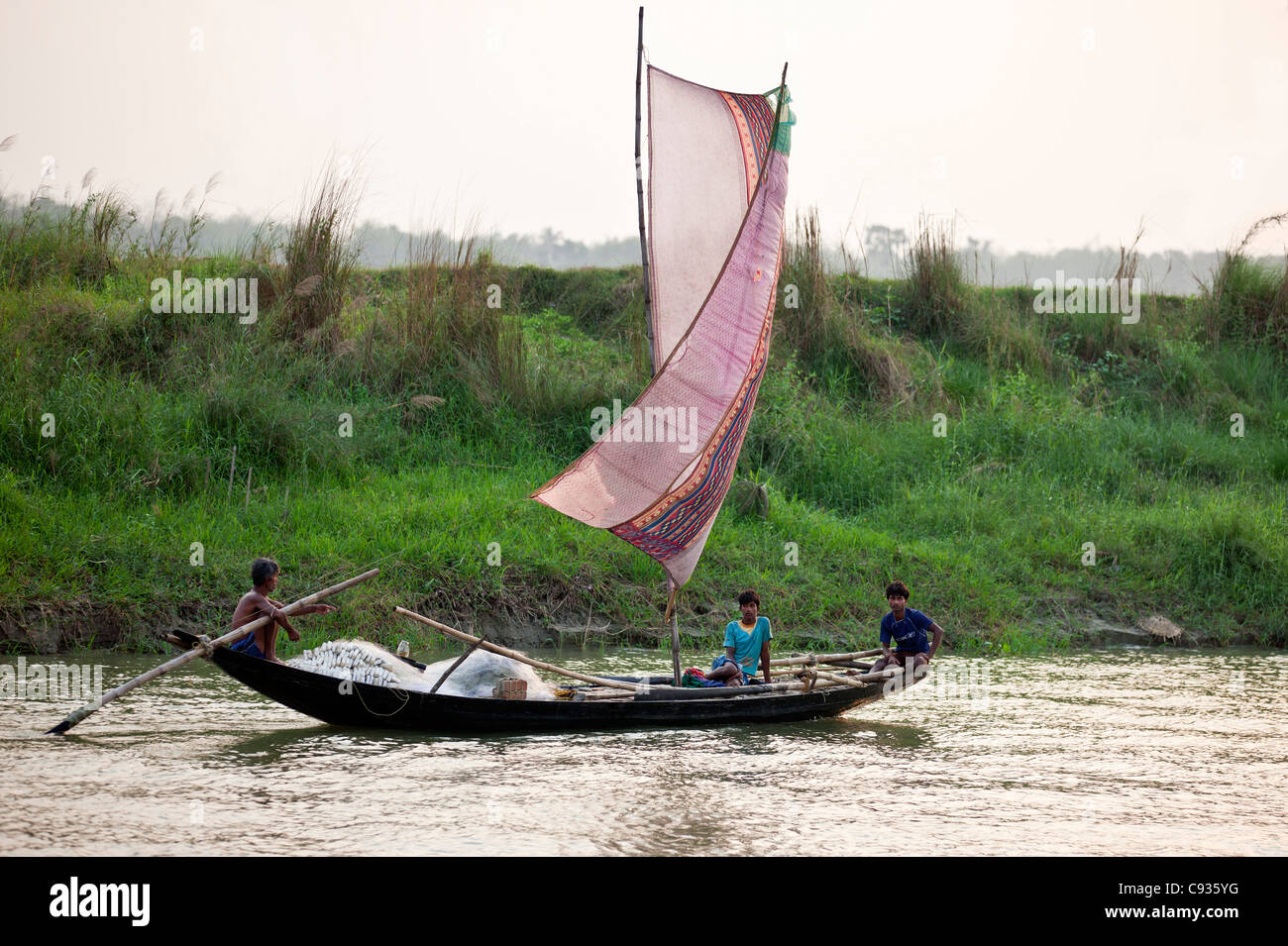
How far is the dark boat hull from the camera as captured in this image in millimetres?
6172

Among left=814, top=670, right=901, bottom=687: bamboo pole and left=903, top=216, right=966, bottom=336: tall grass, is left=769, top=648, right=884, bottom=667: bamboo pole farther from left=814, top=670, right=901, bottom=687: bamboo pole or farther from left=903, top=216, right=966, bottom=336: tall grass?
left=903, top=216, right=966, bottom=336: tall grass

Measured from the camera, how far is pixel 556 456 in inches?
474

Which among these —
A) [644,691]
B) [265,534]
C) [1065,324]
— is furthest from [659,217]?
[1065,324]

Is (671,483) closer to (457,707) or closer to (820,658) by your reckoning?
(457,707)

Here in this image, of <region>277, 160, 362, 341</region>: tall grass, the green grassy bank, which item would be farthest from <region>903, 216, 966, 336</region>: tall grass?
<region>277, 160, 362, 341</region>: tall grass

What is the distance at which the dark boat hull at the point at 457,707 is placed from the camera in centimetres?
617

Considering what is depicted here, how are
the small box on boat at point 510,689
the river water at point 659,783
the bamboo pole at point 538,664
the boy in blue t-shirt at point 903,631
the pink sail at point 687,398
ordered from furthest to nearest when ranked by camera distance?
the boy in blue t-shirt at point 903,631 → the pink sail at point 687,398 → the bamboo pole at point 538,664 → the small box on boat at point 510,689 → the river water at point 659,783

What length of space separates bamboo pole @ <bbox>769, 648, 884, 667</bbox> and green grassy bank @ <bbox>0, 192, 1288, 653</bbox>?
5.28 ft

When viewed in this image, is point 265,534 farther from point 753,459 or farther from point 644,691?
point 753,459

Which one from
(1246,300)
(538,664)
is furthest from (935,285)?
(538,664)

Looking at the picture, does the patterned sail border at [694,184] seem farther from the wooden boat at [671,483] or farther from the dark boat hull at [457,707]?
the dark boat hull at [457,707]

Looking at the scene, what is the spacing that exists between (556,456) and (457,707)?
575cm

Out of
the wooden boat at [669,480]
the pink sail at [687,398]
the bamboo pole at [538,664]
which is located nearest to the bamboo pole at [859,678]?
the wooden boat at [669,480]

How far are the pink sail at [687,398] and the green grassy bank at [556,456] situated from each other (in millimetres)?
2753
